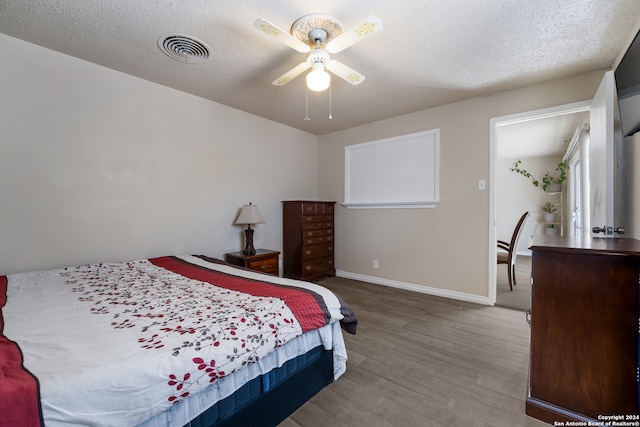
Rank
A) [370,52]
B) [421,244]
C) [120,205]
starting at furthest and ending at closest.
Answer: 1. [421,244]
2. [120,205]
3. [370,52]

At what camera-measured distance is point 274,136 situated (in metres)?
3.89

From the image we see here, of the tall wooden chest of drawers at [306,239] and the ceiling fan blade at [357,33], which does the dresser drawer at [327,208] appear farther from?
the ceiling fan blade at [357,33]

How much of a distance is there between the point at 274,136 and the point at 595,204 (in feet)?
11.5

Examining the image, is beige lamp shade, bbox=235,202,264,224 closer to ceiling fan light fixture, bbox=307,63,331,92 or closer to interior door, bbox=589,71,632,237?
ceiling fan light fixture, bbox=307,63,331,92

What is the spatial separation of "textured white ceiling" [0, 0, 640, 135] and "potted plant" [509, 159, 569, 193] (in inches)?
153

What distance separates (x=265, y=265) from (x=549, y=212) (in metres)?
6.14

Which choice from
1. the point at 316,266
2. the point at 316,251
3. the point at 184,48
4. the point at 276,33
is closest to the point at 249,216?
the point at 316,251

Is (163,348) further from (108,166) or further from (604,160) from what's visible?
(604,160)

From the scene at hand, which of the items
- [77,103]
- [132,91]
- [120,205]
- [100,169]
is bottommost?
[120,205]

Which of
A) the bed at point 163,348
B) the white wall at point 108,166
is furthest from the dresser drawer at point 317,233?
the bed at point 163,348

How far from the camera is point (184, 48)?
2.13m

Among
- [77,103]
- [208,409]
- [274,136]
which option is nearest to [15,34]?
[77,103]

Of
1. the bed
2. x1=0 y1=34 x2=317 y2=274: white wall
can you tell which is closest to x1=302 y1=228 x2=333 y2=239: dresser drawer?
x1=0 y1=34 x2=317 y2=274: white wall

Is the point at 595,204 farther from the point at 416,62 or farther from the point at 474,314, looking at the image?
the point at 416,62
